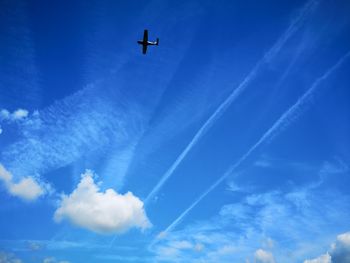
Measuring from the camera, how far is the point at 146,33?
77.0 m
